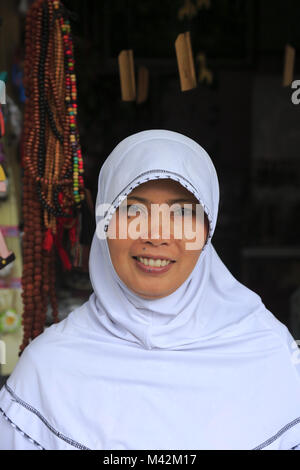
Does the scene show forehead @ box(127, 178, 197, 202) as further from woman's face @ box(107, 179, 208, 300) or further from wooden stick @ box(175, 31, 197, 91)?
wooden stick @ box(175, 31, 197, 91)

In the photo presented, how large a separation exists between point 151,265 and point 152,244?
50mm

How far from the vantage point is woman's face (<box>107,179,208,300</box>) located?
48.4 inches

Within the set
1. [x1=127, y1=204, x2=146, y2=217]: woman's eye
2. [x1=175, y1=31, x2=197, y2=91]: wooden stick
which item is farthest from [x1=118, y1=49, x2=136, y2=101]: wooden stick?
[x1=127, y1=204, x2=146, y2=217]: woman's eye

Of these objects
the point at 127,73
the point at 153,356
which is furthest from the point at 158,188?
the point at 127,73

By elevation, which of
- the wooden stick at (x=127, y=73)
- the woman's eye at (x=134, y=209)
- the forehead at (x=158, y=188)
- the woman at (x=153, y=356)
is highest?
the wooden stick at (x=127, y=73)

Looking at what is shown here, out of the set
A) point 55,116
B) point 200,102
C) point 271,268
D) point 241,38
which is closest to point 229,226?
point 271,268

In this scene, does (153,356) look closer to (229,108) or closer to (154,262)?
(154,262)

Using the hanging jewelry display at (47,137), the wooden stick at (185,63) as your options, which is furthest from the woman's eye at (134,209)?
the wooden stick at (185,63)

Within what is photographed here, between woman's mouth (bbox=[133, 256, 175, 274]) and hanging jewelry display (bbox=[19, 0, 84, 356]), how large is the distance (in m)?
0.55

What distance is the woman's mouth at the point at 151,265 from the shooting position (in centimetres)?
124

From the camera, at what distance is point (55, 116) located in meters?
1.76

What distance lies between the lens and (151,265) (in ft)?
4.09

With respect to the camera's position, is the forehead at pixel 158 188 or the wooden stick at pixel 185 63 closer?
the forehead at pixel 158 188

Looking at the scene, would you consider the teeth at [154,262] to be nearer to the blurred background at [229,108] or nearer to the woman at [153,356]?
the woman at [153,356]
